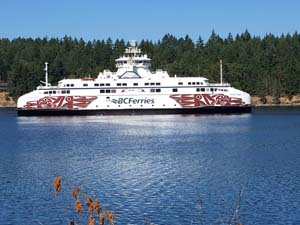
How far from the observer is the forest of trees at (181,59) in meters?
107

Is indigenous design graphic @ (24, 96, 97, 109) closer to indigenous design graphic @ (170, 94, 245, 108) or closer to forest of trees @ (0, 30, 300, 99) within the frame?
indigenous design graphic @ (170, 94, 245, 108)

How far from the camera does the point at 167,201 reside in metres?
21.3

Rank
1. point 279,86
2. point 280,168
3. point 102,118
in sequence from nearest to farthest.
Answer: point 280,168 < point 102,118 < point 279,86

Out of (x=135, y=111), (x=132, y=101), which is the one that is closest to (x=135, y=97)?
(x=132, y=101)

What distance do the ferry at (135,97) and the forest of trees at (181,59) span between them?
111ft

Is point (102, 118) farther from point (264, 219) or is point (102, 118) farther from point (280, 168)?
point (264, 219)

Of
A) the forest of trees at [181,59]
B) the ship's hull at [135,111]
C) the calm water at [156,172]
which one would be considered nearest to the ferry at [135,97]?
the ship's hull at [135,111]

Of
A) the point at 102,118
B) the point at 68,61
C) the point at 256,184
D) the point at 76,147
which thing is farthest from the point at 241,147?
the point at 68,61

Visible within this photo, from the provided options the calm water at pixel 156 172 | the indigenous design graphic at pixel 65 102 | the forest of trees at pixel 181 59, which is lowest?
the calm water at pixel 156 172

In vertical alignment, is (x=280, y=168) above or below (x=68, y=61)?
below

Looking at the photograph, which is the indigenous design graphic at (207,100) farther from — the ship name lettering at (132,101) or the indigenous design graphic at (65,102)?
the indigenous design graphic at (65,102)

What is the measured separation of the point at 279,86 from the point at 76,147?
71.0m

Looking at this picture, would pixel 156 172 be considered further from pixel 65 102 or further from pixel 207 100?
pixel 65 102

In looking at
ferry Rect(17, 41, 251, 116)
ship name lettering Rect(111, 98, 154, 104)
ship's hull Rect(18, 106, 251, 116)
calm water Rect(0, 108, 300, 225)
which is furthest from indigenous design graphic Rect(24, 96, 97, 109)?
calm water Rect(0, 108, 300, 225)
